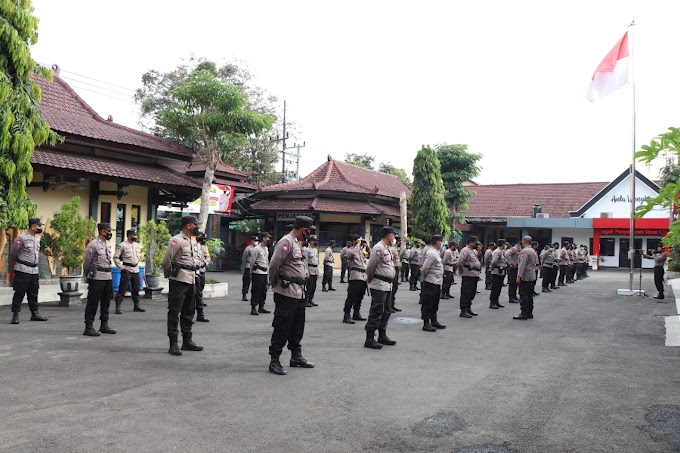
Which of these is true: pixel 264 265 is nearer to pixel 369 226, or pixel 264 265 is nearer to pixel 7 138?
pixel 7 138

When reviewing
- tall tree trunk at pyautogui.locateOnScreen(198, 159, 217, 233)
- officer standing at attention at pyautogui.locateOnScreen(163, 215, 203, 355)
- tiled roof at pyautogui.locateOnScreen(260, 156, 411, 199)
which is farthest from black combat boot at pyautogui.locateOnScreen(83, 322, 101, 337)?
tiled roof at pyautogui.locateOnScreen(260, 156, 411, 199)

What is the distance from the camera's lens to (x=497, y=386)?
6.32m

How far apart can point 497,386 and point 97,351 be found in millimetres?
5389

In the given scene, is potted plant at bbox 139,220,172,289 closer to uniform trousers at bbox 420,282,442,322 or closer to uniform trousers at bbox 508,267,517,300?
uniform trousers at bbox 420,282,442,322

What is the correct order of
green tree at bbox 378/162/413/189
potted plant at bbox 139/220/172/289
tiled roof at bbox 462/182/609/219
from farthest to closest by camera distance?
green tree at bbox 378/162/413/189 < tiled roof at bbox 462/182/609/219 < potted plant at bbox 139/220/172/289

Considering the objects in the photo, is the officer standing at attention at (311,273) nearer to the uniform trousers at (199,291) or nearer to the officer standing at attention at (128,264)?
the uniform trousers at (199,291)

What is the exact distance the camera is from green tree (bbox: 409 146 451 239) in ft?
95.0

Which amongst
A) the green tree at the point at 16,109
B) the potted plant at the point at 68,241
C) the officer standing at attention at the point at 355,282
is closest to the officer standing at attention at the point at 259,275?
the officer standing at attention at the point at 355,282

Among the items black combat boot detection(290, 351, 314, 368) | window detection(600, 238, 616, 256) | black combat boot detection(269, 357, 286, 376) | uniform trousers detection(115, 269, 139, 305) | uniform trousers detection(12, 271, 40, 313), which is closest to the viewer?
black combat boot detection(269, 357, 286, 376)

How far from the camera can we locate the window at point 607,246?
1513 inches

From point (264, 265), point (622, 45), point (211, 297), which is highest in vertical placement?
point (622, 45)

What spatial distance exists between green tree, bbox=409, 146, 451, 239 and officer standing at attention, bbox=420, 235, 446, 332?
729 inches

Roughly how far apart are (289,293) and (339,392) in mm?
1455

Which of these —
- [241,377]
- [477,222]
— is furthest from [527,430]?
[477,222]
